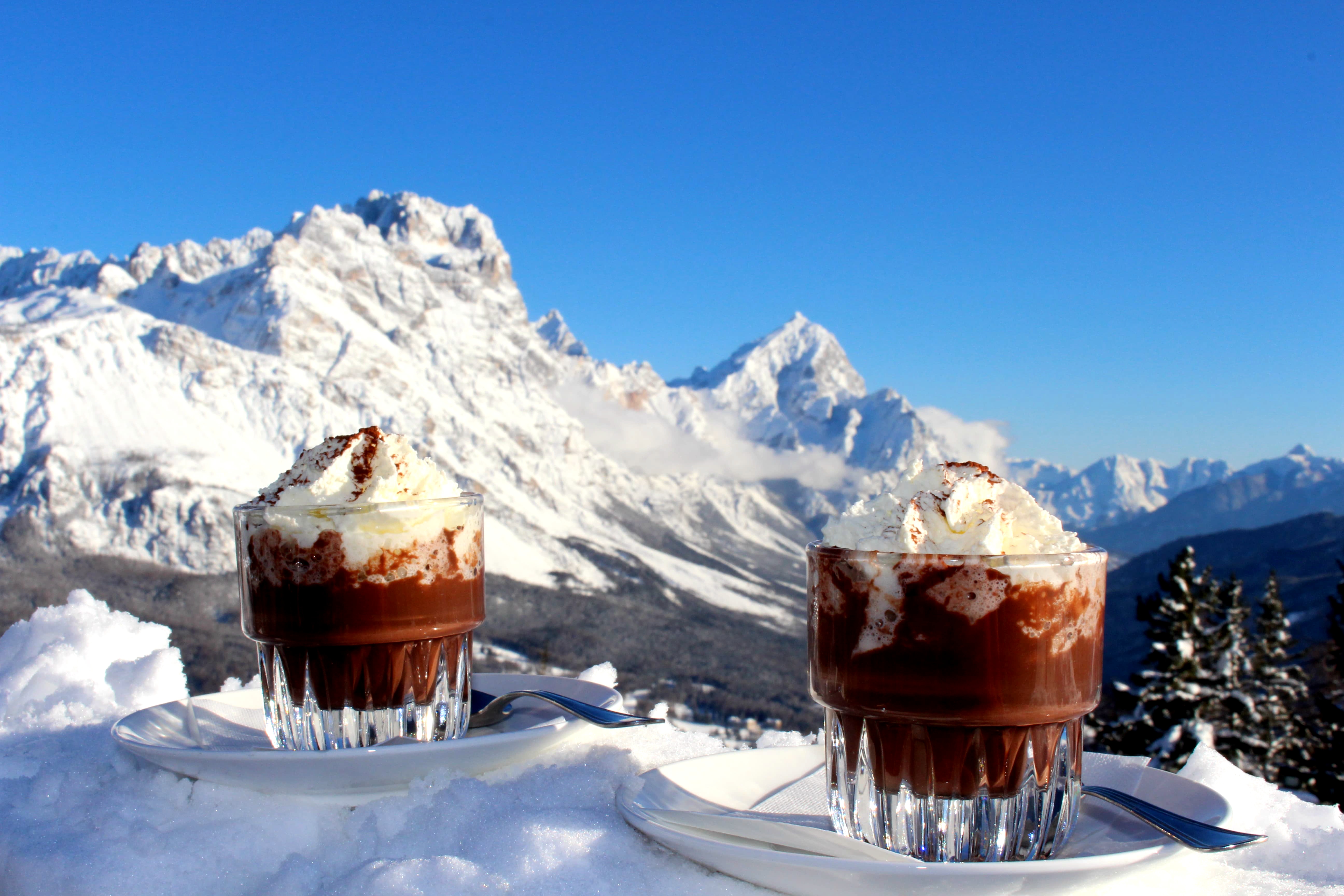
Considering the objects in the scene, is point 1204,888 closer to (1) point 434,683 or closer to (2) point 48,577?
(1) point 434,683

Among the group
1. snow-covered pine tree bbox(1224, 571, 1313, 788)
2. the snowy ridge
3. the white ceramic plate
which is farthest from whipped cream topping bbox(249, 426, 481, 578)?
the snowy ridge

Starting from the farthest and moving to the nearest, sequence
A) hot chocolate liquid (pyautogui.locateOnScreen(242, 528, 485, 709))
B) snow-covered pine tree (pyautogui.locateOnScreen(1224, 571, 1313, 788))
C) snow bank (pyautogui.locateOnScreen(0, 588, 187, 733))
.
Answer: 1. snow-covered pine tree (pyautogui.locateOnScreen(1224, 571, 1313, 788))
2. snow bank (pyautogui.locateOnScreen(0, 588, 187, 733))
3. hot chocolate liquid (pyautogui.locateOnScreen(242, 528, 485, 709))

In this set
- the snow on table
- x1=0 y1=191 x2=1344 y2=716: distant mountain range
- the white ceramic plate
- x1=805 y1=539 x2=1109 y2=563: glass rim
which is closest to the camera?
the white ceramic plate

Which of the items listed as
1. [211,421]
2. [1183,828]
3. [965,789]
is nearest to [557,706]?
[965,789]

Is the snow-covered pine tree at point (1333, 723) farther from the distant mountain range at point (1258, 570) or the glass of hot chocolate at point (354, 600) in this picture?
the distant mountain range at point (1258, 570)

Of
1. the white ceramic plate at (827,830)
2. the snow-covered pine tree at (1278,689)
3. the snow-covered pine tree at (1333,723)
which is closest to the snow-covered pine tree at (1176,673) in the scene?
the snow-covered pine tree at (1333,723)

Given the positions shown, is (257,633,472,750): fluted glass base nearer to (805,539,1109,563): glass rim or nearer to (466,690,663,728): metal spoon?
(466,690,663,728): metal spoon

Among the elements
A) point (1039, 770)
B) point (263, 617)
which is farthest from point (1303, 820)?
point (263, 617)
